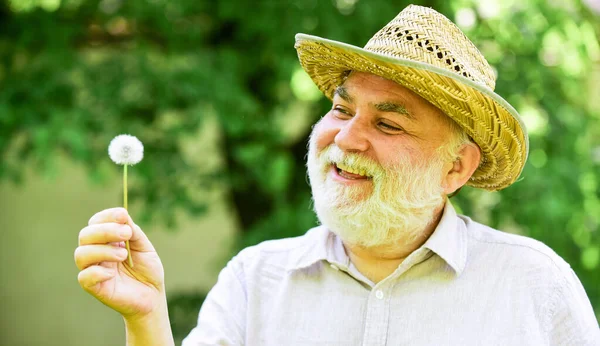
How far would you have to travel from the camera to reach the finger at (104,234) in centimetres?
165

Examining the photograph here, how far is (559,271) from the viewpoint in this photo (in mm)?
2045

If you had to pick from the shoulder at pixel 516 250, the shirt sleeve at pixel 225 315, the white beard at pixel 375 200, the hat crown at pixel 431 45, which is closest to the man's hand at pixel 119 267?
the shirt sleeve at pixel 225 315

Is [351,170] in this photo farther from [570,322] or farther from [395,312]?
[570,322]

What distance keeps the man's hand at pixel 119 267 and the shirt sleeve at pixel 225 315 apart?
28 cm

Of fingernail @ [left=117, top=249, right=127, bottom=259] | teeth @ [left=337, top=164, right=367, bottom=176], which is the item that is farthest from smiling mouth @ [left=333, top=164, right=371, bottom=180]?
fingernail @ [left=117, top=249, right=127, bottom=259]

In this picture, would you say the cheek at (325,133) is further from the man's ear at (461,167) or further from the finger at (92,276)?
the finger at (92,276)

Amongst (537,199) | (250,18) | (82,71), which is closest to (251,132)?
(250,18)

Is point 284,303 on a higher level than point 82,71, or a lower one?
lower

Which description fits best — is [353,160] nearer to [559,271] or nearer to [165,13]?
[559,271]

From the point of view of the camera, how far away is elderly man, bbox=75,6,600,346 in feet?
6.49

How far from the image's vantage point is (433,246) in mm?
2066

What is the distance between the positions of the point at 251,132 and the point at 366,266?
2.28m

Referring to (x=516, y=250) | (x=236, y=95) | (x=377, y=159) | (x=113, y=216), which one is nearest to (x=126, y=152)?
(x=113, y=216)

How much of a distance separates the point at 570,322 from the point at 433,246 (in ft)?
1.36
